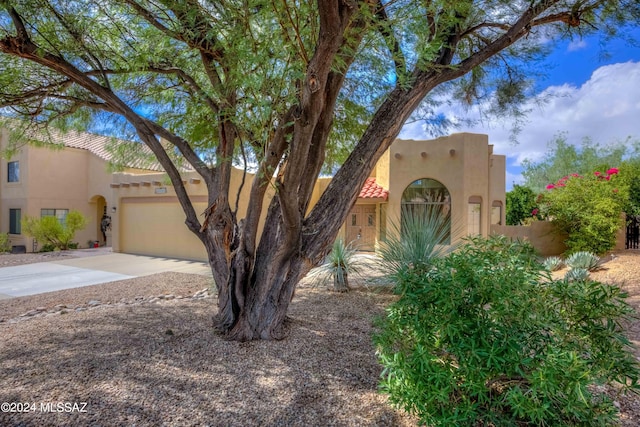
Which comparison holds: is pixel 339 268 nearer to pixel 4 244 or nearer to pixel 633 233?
pixel 633 233

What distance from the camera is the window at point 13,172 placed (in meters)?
19.5

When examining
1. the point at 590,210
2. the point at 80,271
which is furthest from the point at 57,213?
the point at 590,210

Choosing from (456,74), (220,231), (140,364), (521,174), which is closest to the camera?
(140,364)

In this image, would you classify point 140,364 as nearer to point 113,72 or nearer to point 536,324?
point 536,324

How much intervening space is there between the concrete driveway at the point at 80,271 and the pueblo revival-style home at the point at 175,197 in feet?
4.99

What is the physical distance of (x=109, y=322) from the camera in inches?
213

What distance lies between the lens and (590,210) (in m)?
12.2

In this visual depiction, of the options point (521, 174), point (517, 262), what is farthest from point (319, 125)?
point (521, 174)

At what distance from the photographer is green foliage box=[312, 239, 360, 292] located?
759 centimetres

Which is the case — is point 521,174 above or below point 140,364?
above

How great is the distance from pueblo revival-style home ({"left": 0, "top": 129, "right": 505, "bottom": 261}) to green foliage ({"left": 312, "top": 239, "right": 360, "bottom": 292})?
2.91 m

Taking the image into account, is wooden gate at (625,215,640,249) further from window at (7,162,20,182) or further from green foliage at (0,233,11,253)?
window at (7,162,20,182)

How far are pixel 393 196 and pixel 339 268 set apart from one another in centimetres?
820

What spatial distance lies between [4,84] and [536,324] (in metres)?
7.23
